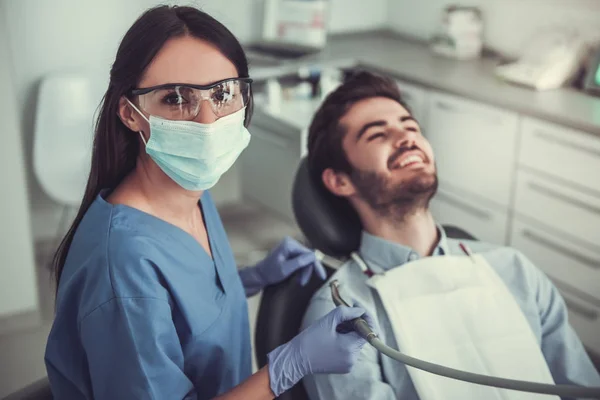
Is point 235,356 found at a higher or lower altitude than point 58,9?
lower

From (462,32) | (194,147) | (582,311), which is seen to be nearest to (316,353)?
(194,147)

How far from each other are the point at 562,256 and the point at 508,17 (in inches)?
49.0

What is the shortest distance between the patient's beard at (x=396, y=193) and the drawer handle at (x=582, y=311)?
127 centimetres

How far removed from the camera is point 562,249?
270cm

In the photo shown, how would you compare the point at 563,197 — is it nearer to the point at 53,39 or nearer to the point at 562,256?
the point at 562,256

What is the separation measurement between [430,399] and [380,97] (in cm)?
74

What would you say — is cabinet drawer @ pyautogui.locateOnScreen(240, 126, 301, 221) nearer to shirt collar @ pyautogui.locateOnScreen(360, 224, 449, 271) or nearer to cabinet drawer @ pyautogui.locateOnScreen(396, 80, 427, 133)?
cabinet drawer @ pyautogui.locateOnScreen(396, 80, 427, 133)

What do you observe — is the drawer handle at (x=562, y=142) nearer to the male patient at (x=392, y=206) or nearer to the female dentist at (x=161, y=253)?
the male patient at (x=392, y=206)

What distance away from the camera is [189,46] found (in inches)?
51.7

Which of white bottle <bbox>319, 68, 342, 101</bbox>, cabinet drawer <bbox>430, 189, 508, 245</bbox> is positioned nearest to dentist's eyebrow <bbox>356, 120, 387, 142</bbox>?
cabinet drawer <bbox>430, 189, 508, 245</bbox>

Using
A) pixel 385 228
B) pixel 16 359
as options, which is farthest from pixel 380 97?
pixel 16 359

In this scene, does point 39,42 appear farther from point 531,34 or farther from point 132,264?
point 132,264

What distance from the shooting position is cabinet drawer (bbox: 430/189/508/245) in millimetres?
2938

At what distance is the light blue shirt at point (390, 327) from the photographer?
4.80 ft
